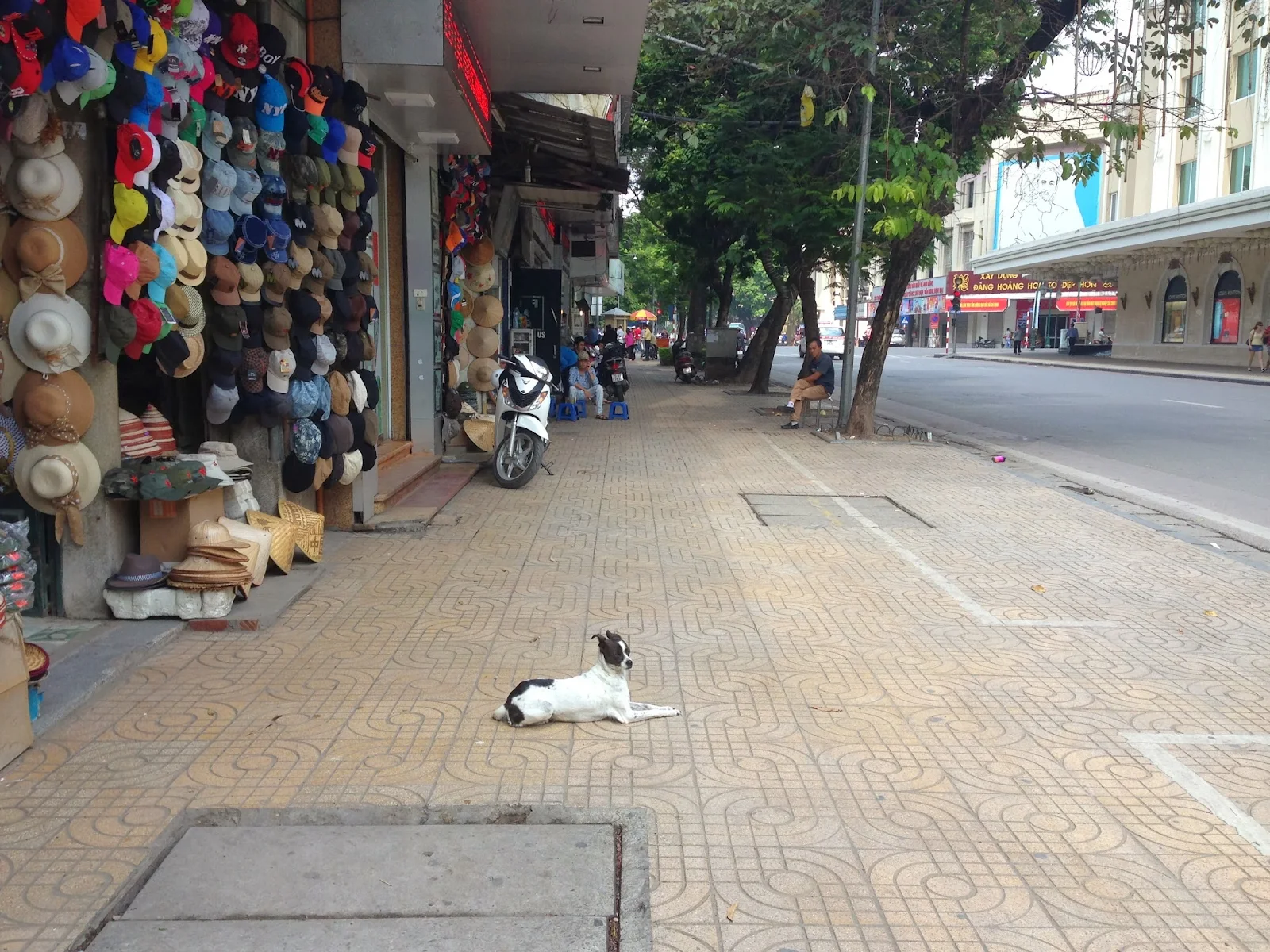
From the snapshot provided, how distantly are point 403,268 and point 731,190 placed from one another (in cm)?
938

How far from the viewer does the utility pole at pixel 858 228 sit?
13.5m

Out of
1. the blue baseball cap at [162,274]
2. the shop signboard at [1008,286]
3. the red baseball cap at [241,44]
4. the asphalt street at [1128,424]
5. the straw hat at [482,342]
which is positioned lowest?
the asphalt street at [1128,424]

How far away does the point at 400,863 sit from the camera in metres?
3.33

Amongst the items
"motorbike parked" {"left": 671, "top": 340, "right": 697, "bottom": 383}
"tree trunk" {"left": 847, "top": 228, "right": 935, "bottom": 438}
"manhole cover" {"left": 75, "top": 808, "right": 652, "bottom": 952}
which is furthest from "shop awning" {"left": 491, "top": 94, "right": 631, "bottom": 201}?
"motorbike parked" {"left": 671, "top": 340, "right": 697, "bottom": 383}

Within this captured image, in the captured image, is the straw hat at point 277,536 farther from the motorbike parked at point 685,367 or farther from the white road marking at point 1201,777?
the motorbike parked at point 685,367

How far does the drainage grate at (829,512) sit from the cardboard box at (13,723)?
6.04 metres

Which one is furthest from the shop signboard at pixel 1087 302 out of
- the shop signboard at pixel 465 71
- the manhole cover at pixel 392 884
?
the manhole cover at pixel 392 884

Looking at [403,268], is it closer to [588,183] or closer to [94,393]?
[588,183]

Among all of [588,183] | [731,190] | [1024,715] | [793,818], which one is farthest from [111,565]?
[731,190]

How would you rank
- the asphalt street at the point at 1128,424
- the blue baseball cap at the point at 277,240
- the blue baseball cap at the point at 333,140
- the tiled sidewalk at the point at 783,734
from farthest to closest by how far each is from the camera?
the asphalt street at the point at 1128,424 < the blue baseball cap at the point at 333,140 < the blue baseball cap at the point at 277,240 < the tiled sidewalk at the point at 783,734

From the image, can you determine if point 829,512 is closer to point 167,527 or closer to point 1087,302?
point 167,527

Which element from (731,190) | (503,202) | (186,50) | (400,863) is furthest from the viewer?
(731,190)

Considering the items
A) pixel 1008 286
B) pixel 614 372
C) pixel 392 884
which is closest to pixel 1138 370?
pixel 614 372

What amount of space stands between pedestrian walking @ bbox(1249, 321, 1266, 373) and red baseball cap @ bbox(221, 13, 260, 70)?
1354 inches
